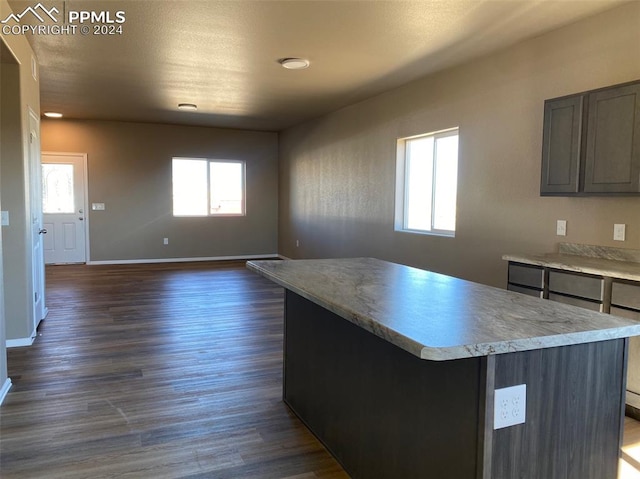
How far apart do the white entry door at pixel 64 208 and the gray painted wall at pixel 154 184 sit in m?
0.16

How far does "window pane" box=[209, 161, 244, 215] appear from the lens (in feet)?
30.9

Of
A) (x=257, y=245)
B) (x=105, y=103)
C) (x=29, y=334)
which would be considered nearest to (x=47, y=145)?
(x=105, y=103)

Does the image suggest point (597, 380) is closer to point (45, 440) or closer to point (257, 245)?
point (45, 440)

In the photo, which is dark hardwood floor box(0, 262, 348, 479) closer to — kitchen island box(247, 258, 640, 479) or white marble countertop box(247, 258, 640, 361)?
kitchen island box(247, 258, 640, 479)

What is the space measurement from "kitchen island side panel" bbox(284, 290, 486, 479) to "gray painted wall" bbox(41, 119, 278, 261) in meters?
6.80

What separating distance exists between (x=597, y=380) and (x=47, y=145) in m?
9.11

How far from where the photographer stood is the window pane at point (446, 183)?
4.95 metres

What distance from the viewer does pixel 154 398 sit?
2982mm

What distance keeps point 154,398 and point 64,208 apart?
6738 mm

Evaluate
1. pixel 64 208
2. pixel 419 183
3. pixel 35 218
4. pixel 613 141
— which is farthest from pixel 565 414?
pixel 64 208

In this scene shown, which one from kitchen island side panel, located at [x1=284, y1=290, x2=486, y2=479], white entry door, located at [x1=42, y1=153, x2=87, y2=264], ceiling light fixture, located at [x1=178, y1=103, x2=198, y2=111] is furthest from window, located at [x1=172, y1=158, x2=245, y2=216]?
kitchen island side panel, located at [x1=284, y1=290, x2=486, y2=479]

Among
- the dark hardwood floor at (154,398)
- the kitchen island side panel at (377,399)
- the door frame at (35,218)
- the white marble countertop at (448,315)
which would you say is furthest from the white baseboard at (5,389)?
the white marble countertop at (448,315)

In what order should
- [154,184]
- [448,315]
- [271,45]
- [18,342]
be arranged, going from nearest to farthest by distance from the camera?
[448,315]
[18,342]
[271,45]
[154,184]

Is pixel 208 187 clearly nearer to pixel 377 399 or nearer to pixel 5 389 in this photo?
pixel 5 389
